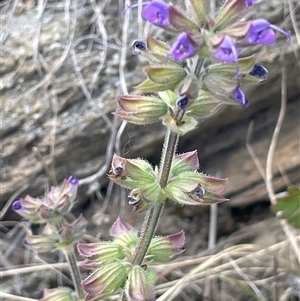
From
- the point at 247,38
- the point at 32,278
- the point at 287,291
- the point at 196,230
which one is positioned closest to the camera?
the point at 247,38

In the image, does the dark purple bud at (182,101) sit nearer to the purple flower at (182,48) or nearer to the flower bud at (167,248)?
the purple flower at (182,48)

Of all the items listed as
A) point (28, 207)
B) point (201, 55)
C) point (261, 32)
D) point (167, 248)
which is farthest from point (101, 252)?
point (261, 32)

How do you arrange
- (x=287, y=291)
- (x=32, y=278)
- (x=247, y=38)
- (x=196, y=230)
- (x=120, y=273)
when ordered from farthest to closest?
(x=196, y=230)
(x=32, y=278)
(x=287, y=291)
(x=120, y=273)
(x=247, y=38)

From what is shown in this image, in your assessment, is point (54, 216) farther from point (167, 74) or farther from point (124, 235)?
point (167, 74)

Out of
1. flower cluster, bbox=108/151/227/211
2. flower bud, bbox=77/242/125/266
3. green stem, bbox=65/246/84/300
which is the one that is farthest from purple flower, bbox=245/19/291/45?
green stem, bbox=65/246/84/300

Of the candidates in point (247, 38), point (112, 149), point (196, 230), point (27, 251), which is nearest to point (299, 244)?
point (196, 230)

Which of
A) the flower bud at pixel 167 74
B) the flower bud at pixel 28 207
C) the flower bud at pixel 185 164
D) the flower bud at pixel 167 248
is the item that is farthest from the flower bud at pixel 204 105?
the flower bud at pixel 28 207

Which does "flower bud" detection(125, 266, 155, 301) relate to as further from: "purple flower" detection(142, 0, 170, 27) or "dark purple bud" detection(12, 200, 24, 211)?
"purple flower" detection(142, 0, 170, 27)

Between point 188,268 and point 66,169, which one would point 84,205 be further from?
point 188,268
